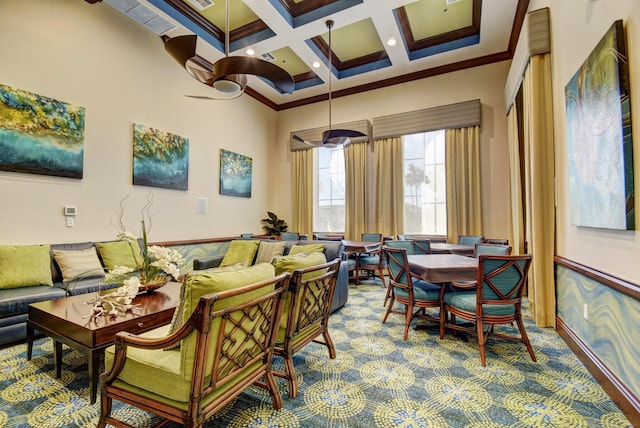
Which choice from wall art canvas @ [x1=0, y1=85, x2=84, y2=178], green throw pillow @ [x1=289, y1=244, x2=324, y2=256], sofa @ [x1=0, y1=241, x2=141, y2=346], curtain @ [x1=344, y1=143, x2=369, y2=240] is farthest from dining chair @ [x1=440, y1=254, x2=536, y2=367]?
wall art canvas @ [x1=0, y1=85, x2=84, y2=178]

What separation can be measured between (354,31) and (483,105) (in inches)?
105

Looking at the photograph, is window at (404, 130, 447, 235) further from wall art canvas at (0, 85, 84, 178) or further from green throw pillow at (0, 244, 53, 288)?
green throw pillow at (0, 244, 53, 288)

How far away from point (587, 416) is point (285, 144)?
7002 millimetres

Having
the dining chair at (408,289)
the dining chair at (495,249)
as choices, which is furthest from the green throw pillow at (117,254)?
the dining chair at (495,249)

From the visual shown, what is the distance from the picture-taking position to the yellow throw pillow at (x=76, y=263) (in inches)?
134

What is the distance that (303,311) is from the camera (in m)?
2.15

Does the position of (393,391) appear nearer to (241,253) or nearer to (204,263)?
(241,253)

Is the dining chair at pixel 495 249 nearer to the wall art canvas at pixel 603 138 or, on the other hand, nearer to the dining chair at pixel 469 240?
the wall art canvas at pixel 603 138

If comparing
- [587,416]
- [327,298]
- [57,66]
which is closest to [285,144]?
[57,66]

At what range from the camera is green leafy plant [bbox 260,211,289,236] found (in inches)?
283

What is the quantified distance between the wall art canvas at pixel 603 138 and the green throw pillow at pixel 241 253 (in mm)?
3806

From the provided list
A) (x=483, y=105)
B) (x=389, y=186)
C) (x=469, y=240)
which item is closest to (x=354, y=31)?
(x=483, y=105)

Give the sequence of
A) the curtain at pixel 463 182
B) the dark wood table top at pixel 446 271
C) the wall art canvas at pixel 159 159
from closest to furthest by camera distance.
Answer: the dark wood table top at pixel 446 271 → the wall art canvas at pixel 159 159 → the curtain at pixel 463 182

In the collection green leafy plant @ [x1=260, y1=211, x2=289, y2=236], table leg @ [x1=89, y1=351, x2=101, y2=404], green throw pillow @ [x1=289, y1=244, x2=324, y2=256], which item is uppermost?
green leafy plant @ [x1=260, y1=211, x2=289, y2=236]
